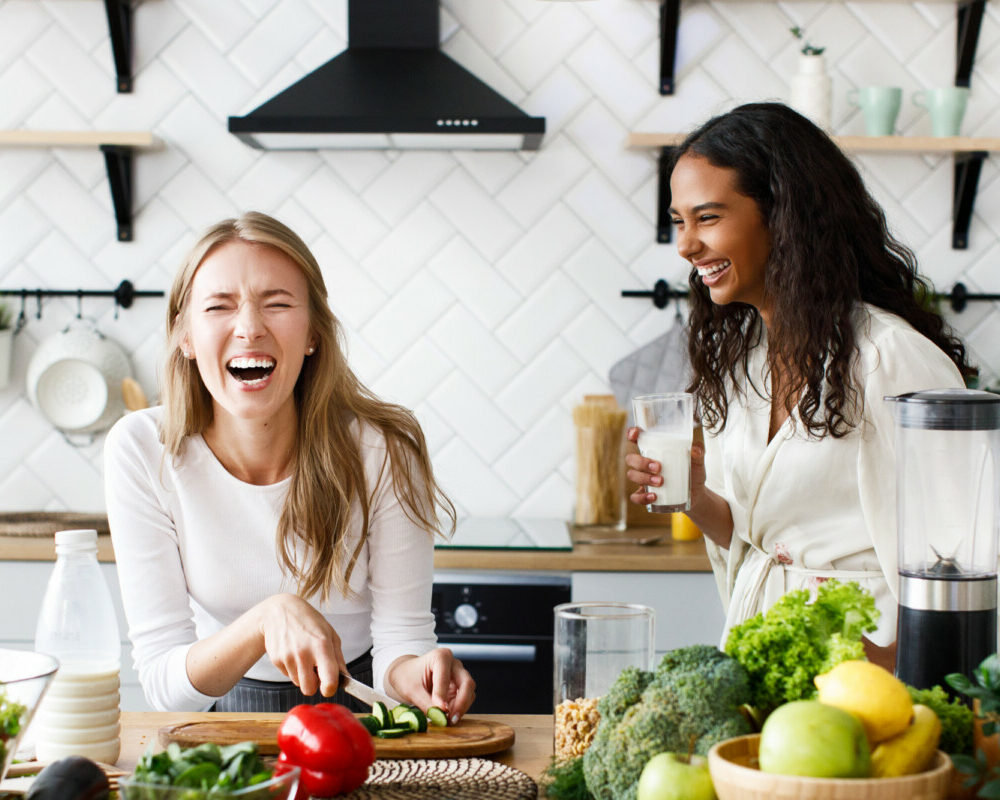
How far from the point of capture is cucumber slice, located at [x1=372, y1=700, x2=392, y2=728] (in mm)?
1238

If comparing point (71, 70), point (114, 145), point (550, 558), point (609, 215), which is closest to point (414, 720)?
point (550, 558)

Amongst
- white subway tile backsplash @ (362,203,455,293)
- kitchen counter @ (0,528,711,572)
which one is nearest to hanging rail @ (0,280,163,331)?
white subway tile backsplash @ (362,203,455,293)

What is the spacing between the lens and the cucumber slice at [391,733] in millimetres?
1222

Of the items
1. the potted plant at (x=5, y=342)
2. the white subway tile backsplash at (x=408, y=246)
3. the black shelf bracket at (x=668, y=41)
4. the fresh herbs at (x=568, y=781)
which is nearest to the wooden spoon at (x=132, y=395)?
the potted plant at (x=5, y=342)

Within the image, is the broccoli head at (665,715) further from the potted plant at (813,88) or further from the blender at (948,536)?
the potted plant at (813,88)

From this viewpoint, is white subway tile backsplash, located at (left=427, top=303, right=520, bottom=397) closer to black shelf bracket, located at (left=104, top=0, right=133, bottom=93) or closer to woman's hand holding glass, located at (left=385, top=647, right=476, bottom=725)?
black shelf bracket, located at (left=104, top=0, right=133, bottom=93)

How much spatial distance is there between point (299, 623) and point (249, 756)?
0.45m

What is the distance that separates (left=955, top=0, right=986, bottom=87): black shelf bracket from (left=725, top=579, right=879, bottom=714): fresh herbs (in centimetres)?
258

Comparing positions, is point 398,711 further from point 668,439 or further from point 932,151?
point 932,151

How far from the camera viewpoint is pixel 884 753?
84 cm

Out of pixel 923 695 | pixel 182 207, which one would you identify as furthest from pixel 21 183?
pixel 923 695

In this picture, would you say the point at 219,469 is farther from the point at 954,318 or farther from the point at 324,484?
the point at 954,318

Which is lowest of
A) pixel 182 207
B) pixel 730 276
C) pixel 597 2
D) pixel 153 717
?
pixel 153 717

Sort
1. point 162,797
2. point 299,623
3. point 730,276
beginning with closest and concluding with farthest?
point 162,797 < point 299,623 < point 730,276
